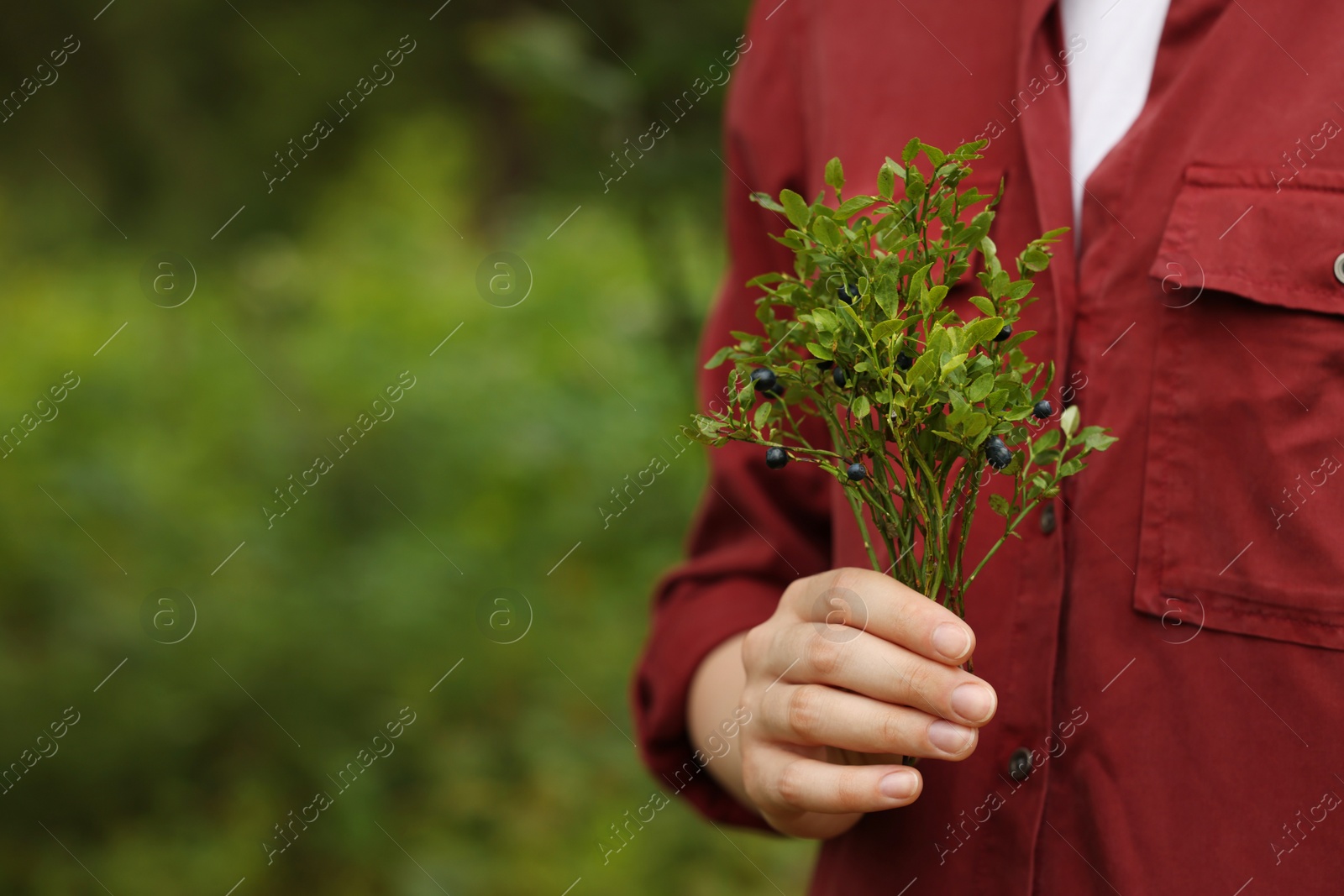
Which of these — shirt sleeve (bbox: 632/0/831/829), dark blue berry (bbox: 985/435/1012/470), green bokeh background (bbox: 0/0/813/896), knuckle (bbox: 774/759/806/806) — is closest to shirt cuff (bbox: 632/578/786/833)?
shirt sleeve (bbox: 632/0/831/829)

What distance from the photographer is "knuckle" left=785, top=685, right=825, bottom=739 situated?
880 millimetres

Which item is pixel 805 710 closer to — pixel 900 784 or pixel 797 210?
pixel 900 784

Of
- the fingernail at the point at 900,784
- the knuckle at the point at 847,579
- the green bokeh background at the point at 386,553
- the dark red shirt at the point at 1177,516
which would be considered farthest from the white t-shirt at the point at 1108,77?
the green bokeh background at the point at 386,553

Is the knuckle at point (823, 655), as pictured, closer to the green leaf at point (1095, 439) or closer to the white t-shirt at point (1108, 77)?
the green leaf at point (1095, 439)

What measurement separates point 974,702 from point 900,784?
10cm

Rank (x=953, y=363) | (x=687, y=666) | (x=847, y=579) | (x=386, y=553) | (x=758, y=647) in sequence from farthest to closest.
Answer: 1. (x=386, y=553)
2. (x=687, y=666)
3. (x=758, y=647)
4. (x=847, y=579)
5. (x=953, y=363)

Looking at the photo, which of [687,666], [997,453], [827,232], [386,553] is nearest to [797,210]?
[827,232]

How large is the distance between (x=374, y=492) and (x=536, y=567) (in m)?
0.82

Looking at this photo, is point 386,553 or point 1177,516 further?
point 386,553

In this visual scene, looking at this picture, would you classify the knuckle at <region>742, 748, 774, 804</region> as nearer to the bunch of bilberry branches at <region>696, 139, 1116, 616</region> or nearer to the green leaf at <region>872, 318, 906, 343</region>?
the bunch of bilberry branches at <region>696, 139, 1116, 616</region>

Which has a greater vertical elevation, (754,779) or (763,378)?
(763,378)

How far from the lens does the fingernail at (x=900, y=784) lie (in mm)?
828

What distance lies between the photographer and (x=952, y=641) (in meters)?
0.78

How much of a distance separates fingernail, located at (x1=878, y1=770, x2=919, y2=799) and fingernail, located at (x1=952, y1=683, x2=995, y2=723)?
7 cm
